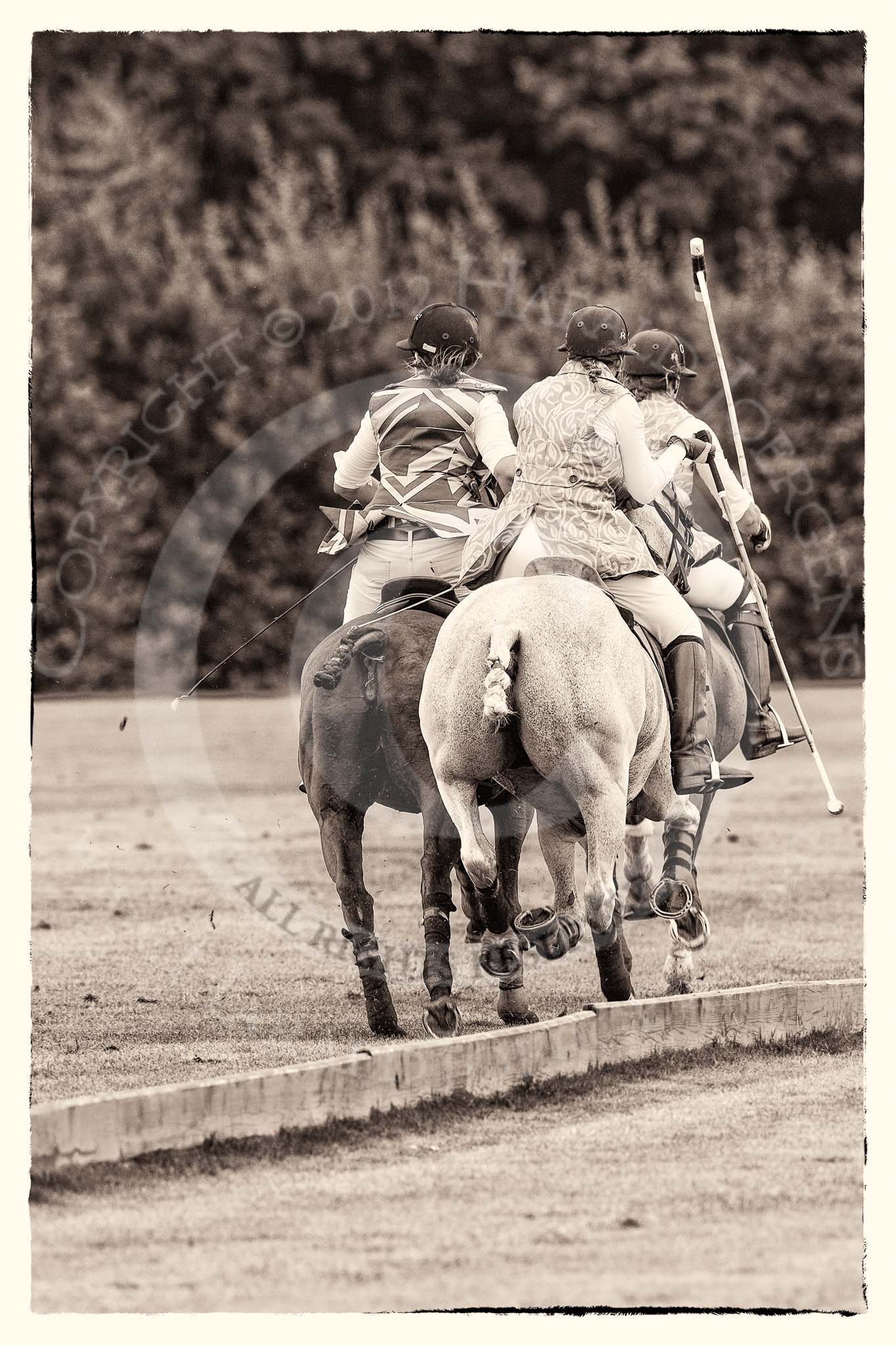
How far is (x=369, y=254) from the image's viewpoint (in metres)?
25.4

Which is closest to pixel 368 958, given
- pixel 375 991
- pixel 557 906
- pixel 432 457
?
pixel 375 991

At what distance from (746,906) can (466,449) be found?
4.51 metres

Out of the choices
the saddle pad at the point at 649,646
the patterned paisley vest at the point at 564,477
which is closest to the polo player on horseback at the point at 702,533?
the saddle pad at the point at 649,646

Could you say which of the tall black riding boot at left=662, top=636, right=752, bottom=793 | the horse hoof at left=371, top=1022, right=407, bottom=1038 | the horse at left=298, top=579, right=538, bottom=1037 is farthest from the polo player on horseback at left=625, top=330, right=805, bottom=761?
the horse hoof at left=371, top=1022, right=407, bottom=1038

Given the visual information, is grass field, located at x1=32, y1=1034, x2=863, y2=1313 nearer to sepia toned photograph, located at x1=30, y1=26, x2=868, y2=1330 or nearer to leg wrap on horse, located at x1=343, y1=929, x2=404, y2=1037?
sepia toned photograph, located at x1=30, y1=26, x2=868, y2=1330

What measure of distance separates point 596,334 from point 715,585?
6.37 ft

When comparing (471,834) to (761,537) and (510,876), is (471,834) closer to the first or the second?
(510,876)

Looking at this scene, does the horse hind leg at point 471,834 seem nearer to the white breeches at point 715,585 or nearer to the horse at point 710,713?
the horse at point 710,713

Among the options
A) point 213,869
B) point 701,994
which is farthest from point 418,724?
point 213,869

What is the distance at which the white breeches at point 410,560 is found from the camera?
28.2 ft

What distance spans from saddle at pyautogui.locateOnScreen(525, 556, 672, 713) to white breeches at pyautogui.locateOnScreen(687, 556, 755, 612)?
1.32 m

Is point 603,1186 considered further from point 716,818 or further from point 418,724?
point 716,818

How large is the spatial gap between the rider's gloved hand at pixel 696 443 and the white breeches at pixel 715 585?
2.08ft

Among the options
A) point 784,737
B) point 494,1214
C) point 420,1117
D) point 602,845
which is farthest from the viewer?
point 784,737
